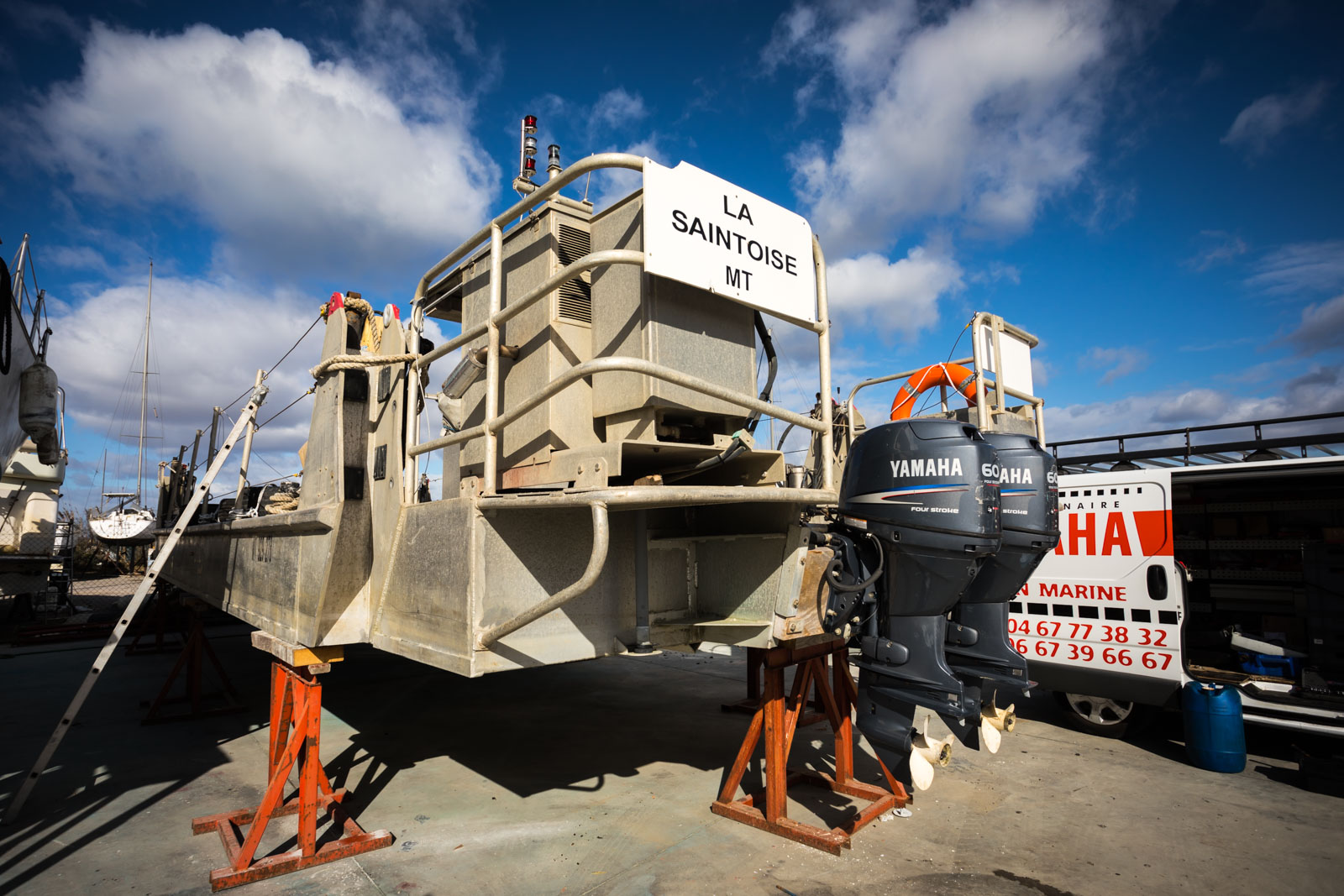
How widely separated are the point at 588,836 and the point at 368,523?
7.88ft

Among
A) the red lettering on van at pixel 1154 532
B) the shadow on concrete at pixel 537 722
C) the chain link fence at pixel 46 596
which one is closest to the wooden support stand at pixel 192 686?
the shadow on concrete at pixel 537 722

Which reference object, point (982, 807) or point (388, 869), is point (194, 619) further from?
point (982, 807)

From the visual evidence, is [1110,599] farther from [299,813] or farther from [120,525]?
[120,525]

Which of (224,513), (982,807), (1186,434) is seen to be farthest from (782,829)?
(1186,434)

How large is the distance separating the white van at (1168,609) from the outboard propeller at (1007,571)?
9.64 feet

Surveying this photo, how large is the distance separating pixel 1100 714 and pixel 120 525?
60.9 ft

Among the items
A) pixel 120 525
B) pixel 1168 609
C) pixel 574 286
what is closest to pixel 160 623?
pixel 120 525

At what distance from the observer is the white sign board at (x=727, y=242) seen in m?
3.48

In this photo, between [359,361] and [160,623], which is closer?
[359,361]

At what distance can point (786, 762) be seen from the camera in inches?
186

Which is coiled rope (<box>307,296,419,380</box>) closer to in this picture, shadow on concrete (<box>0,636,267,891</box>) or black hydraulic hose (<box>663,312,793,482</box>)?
black hydraulic hose (<box>663,312,793,482</box>)

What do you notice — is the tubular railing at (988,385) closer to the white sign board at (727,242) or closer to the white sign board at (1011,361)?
the white sign board at (1011,361)

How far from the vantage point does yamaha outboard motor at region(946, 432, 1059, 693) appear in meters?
3.95

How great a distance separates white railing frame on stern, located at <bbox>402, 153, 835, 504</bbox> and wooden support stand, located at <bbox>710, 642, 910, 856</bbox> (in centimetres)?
143
